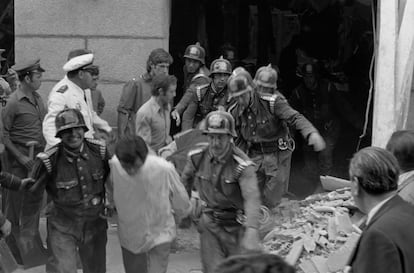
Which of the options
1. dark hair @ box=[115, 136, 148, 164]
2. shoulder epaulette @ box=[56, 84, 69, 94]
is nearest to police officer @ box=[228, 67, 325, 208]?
shoulder epaulette @ box=[56, 84, 69, 94]

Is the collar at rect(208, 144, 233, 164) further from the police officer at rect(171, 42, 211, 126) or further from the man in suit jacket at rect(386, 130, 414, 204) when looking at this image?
the police officer at rect(171, 42, 211, 126)

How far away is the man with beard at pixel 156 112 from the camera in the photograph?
8.66 meters

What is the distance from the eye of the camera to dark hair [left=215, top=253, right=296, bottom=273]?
2.95 metres

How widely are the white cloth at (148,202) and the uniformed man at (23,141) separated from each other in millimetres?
1888

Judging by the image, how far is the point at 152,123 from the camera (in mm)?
8758

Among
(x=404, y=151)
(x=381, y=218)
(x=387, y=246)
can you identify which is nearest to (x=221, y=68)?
(x=404, y=151)

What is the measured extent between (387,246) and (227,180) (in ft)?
9.60

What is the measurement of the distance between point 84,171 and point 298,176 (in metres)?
6.43

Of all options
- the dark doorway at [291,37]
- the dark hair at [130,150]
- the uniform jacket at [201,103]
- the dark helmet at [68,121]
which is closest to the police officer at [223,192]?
the dark hair at [130,150]

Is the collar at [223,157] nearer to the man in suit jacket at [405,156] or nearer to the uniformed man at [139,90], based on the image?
the man in suit jacket at [405,156]

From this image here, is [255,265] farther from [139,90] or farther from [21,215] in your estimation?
[139,90]

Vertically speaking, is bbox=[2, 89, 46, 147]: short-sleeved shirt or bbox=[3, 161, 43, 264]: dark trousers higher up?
bbox=[2, 89, 46, 147]: short-sleeved shirt

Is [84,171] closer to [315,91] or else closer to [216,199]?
[216,199]

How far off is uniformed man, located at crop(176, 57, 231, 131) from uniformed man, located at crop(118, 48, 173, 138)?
42cm
